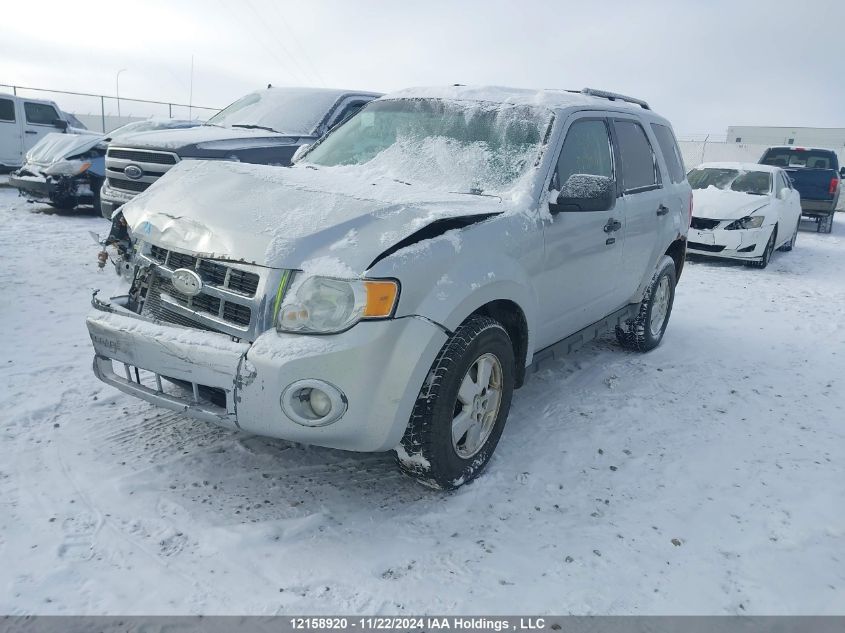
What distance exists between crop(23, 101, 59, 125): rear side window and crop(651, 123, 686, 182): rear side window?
14463mm

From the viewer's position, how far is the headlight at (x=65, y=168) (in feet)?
31.5

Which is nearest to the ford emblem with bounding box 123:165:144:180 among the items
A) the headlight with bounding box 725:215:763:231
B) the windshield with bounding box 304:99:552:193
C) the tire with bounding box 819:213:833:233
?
the windshield with bounding box 304:99:552:193

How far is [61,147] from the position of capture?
10031 millimetres

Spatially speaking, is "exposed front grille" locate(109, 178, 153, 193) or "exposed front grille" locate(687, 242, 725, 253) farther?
"exposed front grille" locate(687, 242, 725, 253)

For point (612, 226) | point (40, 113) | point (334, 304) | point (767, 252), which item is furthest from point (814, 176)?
point (40, 113)

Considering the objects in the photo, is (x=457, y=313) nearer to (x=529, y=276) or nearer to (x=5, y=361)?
(x=529, y=276)

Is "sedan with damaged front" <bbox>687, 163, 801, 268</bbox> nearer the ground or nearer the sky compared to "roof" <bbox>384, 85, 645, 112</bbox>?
nearer the ground

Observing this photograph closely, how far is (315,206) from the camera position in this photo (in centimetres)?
296

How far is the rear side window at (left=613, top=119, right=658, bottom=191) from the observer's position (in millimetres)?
4552

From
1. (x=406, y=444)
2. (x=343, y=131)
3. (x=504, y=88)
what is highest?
(x=504, y=88)

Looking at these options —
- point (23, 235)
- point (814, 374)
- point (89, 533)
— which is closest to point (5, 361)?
point (89, 533)

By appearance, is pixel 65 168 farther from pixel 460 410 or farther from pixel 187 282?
pixel 460 410

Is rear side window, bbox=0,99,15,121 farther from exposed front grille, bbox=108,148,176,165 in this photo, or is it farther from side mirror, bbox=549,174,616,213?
side mirror, bbox=549,174,616,213
